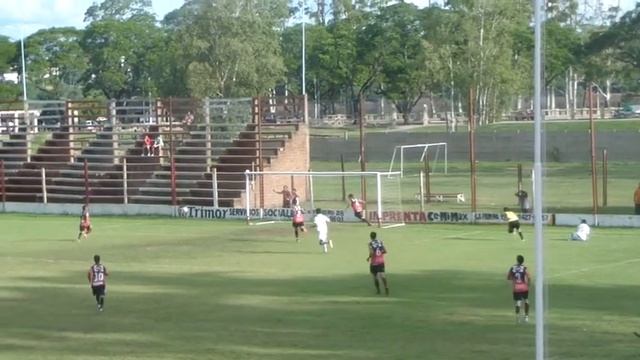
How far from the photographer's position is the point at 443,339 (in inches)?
829

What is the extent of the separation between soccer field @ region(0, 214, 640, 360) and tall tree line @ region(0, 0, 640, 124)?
119 ft

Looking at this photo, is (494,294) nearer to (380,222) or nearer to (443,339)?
(443,339)

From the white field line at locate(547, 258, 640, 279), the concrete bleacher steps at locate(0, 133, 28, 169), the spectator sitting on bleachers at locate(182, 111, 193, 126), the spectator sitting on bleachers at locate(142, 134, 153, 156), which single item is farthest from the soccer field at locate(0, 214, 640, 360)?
the concrete bleacher steps at locate(0, 133, 28, 169)

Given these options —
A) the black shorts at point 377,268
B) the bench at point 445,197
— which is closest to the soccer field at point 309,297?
the black shorts at point 377,268

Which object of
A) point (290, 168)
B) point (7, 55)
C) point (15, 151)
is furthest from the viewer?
point (7, 55)

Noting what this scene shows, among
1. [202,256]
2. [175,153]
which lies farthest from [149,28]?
[202,256]

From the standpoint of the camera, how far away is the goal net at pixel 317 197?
148 feet

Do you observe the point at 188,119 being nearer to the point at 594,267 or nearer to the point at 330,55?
the point at 594,267

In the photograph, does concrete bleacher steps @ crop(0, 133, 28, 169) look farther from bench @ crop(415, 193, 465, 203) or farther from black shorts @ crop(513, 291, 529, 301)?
black shorts @ crop(513, 291, 529, 301)

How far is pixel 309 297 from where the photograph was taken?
88.2 feet

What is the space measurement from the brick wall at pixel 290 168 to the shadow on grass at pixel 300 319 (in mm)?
20289

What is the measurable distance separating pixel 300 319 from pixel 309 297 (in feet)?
10.2

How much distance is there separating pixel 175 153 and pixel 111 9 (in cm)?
8043

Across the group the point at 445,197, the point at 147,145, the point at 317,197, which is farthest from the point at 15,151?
the point at 445,197
